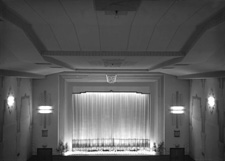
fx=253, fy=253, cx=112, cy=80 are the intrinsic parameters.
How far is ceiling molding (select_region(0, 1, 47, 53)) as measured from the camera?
91.7 inches

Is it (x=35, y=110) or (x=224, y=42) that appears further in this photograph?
(x=35, y=110)

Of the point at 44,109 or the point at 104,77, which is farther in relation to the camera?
the point at 104,77

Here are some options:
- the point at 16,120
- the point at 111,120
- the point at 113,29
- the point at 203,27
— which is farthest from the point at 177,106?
the point at 113,29

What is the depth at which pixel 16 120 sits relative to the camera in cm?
726

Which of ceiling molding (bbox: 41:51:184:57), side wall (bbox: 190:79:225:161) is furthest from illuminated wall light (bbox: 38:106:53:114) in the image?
side wall (bbox: 190:79:225:161)

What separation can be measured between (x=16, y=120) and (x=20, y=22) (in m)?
5.09

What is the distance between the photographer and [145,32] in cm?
331

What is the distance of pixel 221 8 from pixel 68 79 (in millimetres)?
7796

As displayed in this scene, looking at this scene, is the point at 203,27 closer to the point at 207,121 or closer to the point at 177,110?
the point at 207,121

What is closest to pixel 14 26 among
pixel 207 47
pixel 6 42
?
pixel 6 42

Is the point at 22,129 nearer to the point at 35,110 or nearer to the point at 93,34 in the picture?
the point at 35,110

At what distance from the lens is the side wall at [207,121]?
20.5 feet

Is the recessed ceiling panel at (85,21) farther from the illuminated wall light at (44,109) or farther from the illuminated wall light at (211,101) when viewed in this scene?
the illuminated wall light at (44,109)

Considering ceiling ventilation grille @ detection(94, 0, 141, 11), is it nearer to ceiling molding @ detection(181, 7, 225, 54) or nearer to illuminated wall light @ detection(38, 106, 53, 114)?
ceiling molding @ detection(181, 7, 225, 54)
